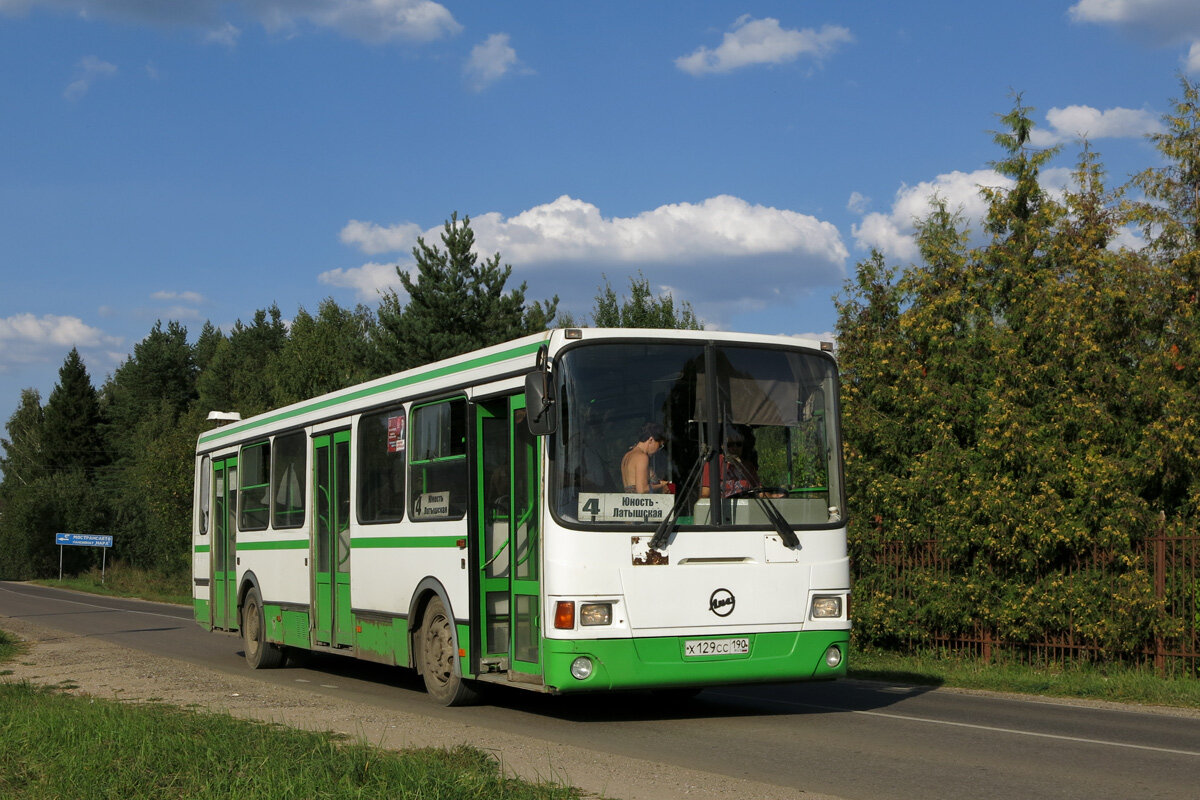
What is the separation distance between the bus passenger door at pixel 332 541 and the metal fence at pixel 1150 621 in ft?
25.6

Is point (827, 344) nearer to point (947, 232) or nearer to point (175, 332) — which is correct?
point (947, 232)

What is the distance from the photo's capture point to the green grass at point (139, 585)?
5066cm

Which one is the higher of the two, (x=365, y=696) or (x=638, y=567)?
(x=638, y=567)

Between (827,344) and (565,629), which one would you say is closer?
(565,629)

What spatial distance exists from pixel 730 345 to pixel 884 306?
12810 millimetres

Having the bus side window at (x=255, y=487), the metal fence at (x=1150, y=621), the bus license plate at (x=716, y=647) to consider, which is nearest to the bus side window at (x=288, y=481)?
the bus side window at (x=255, y=487)

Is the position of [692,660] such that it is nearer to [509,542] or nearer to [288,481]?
[509,542]

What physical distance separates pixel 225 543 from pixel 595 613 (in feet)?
34.1

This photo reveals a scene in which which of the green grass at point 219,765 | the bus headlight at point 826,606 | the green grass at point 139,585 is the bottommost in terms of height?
the green grass at point 139,585

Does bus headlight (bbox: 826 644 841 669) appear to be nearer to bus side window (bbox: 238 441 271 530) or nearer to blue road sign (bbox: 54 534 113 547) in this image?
bus side window (bbox: 238 441 271 530)

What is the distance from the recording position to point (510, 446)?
36.5ft

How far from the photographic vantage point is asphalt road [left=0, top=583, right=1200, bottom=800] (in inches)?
318

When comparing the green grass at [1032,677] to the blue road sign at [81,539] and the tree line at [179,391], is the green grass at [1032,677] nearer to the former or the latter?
the tree line at [179,391]

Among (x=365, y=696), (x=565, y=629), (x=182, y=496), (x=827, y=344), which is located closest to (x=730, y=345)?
(x=827, y=344)
